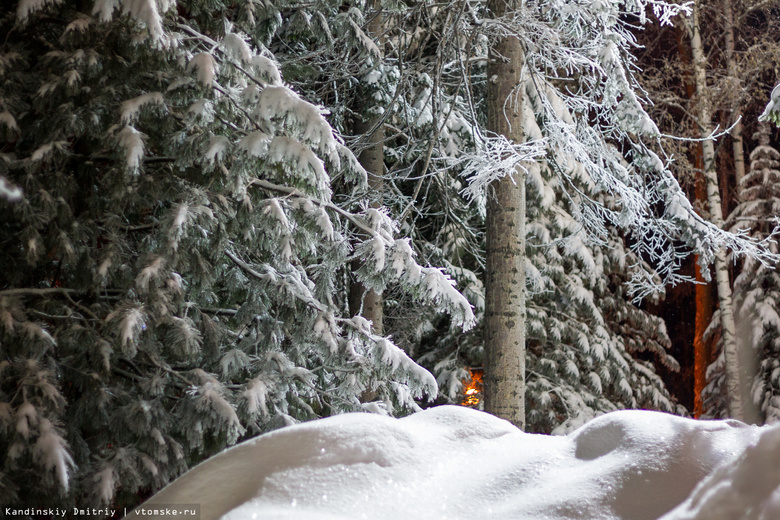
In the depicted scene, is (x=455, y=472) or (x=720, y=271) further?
(x=720, y=271)

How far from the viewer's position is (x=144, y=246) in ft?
14.1

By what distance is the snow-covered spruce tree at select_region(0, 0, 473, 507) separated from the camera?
12.4ft

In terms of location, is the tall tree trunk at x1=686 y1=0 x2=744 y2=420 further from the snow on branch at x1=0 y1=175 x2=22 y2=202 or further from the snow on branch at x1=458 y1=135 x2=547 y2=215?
the snow on branch at x1=0 y1=175 x2=22 y2=202

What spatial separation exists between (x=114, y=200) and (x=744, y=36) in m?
14.2

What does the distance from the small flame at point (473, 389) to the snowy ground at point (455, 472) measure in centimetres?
690

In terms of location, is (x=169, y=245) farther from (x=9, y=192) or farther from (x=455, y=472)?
(x=455, y=472)

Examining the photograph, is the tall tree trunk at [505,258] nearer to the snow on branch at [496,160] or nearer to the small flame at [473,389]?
the snow on branch at [496,160]

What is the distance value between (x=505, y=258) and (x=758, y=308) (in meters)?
8.37

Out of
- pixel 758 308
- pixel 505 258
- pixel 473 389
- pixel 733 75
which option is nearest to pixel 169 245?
pixel 505 258

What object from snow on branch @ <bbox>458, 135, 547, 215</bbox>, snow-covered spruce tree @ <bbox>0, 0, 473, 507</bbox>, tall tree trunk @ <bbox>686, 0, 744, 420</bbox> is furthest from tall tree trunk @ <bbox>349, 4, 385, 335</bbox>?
tall tree trunk @ <bbox>686, 0, 744, 420</bbox>

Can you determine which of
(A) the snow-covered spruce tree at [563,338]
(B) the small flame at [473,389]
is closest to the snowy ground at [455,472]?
(A) the snow-covered spruce tree at [563,338]

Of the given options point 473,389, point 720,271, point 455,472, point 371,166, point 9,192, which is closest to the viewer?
point 455,472

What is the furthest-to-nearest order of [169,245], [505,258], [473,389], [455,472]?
1. [473,389]
2. [505,258]
3. [169,245]
4. [455,472]

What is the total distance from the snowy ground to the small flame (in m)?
6.90
